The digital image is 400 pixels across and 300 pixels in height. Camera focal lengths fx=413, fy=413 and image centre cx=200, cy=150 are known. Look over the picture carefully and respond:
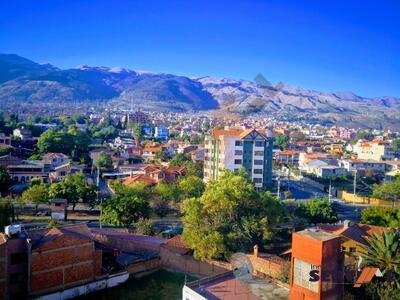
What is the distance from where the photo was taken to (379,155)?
2436 inches

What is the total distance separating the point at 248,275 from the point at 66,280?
6.71m

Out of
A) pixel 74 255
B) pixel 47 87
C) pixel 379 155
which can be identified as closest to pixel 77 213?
pixel 74 255

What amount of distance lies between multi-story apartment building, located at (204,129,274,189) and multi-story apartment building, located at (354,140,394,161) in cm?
3192

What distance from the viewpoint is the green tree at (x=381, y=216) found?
22953mm

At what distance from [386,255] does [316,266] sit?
441cm

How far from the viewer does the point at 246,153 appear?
3600 centimetres

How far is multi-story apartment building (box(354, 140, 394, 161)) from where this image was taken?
61.3 m

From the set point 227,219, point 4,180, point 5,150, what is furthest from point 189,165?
point 227,219

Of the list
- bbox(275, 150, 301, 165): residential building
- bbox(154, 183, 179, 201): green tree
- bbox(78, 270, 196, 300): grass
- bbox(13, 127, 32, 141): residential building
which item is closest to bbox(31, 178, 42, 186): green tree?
bbox(154, 183, 179, 201): green tree

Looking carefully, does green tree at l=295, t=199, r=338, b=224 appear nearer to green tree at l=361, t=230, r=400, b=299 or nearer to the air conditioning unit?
green tree at l=361, t=230, r=400, b=299

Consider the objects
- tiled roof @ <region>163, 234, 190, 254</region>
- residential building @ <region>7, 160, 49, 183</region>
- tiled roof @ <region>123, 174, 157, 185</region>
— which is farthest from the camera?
residential building @ <region>7, 160, 49, 183</region>

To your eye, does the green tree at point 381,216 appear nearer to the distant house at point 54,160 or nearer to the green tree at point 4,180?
the green tree at point 4,180

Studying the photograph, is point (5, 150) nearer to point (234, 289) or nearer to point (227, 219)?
point (227, 219)

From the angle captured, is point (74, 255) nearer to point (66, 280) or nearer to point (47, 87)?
point (66, 280)
